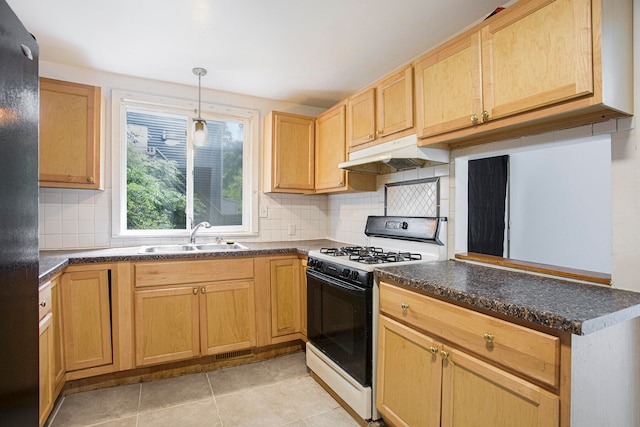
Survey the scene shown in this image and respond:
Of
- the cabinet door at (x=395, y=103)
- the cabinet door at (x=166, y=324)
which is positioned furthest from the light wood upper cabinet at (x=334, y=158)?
the cabinet door at (x=166, y=324)

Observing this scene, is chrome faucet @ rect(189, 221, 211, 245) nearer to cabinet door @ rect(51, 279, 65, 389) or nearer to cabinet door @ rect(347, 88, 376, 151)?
cabinet door @ rect(51, 279, 65, 389)

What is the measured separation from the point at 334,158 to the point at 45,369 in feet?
7.55

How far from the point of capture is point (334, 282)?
2062mm

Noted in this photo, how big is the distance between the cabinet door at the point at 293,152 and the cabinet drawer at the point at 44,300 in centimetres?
174

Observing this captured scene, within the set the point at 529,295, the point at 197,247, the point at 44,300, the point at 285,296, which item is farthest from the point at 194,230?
the point at 529,295

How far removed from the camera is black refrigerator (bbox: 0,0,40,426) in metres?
0.72

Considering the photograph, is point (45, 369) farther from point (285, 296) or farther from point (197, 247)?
point (285, 296)

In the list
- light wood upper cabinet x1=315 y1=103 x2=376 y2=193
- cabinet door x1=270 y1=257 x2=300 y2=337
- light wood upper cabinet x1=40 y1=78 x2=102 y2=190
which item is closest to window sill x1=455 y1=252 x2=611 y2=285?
light wood upper cabinet x1=315 y1=103 x2=376 y2=193

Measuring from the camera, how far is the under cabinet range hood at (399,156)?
198cm

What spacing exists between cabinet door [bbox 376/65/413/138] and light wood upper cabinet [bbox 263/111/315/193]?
0.93m

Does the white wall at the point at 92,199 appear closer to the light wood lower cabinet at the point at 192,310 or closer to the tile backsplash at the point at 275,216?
the tile backsplash at the point at 275,216

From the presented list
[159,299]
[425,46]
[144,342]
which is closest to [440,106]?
[425,46]

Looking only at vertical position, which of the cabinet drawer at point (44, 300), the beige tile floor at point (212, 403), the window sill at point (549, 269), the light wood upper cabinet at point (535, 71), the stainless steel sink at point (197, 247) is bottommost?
the beige tile floor at point (212, 403)

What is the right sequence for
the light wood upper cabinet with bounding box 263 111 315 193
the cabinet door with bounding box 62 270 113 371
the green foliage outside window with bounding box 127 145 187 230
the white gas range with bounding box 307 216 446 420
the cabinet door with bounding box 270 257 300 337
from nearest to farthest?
the white gas range with bounding box 307 216 446 420 → the cabinet door with bounding box 62 270 113 371 → the cabinet door with bounding box 270 257 300 337 → the green foliage outside window with bounding box 127 145 187 230 → the light wood upper cabinet with bounding box 263 111 315 193
